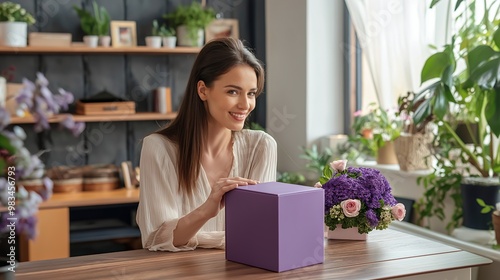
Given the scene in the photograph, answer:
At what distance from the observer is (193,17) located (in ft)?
15.3

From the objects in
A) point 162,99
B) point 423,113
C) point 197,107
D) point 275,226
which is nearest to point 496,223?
point 423,113

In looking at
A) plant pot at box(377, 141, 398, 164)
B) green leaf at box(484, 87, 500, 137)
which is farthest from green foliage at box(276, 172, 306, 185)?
green leaf at box(484, 87, 500, 137)

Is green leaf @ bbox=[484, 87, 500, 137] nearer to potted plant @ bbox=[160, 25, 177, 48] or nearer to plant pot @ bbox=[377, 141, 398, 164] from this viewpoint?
plant pot @ bbox=[377, 141, 398, 164]

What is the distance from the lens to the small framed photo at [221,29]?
16.1ft

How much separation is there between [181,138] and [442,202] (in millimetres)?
1694

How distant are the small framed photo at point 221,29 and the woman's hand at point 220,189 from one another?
9.87 feet

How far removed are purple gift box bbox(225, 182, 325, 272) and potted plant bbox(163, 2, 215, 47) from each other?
2877 millimetres

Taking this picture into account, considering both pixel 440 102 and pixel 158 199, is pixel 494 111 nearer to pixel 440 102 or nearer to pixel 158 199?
pixel 440 102

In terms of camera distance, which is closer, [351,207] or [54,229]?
[351,207]

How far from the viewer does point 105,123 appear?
473 cm

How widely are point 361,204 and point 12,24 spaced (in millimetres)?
→ 2880

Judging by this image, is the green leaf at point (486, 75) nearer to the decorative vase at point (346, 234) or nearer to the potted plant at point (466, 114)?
the potted plant at point (466, 114)

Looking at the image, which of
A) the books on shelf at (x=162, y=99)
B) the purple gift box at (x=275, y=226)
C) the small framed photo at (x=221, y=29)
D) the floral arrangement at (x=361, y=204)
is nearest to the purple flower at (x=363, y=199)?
the floral arrangement at (x=361, y=204)

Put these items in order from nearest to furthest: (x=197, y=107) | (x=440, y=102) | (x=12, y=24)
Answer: (x=197, y=107) < (x=440, y=102) < (x=12, y=24)
